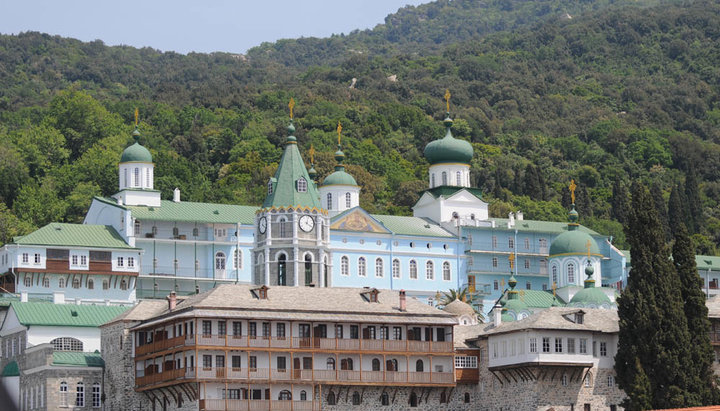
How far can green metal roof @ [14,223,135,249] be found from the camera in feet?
295

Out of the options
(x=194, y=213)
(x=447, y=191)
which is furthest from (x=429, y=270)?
(x=194, y=213)

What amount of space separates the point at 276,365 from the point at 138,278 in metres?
26.3

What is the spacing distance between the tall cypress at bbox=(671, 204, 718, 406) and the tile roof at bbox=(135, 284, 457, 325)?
38.8 ft

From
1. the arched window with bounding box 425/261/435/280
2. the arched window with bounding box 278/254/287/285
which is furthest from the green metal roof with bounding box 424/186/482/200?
the arched window with bounding box 278/254/287/285

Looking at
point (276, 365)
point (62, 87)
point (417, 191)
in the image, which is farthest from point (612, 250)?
point (62, 87)

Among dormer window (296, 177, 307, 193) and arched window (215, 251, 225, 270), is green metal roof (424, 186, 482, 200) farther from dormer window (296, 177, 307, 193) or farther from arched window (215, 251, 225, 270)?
dormer window (296, 177, 307, 193)

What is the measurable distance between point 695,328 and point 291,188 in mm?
27102

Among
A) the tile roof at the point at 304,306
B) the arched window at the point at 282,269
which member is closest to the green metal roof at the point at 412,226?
the arched window at the point at 282,269

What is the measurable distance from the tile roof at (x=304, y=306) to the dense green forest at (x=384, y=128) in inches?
A: 1378

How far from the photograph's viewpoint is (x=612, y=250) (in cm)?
10706

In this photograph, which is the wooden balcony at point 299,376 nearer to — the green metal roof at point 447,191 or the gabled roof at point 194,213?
the gabled roof at point 194,213

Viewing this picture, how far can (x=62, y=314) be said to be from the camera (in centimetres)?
7562

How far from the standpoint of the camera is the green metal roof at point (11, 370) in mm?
72375

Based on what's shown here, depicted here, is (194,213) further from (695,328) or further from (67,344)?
(695,328)
